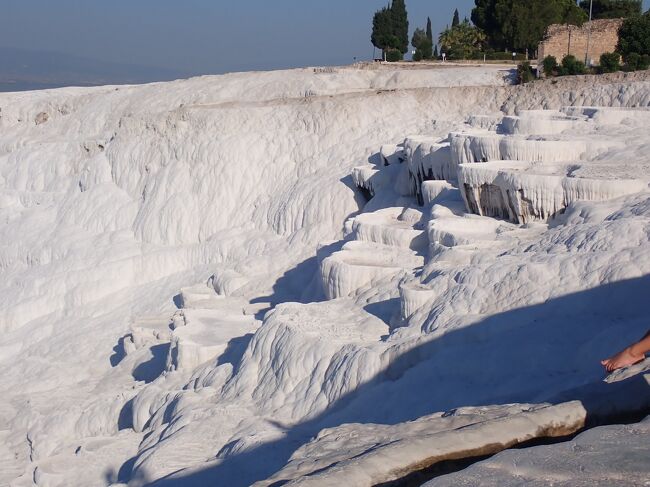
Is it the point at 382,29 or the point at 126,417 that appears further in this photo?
the point at 382,29

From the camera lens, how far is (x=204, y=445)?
9.50 m

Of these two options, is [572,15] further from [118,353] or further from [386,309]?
[386,309]

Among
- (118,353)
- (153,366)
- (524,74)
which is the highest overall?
(524,74)

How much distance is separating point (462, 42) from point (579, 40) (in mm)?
13597

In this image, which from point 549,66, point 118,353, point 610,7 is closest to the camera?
point 118,353

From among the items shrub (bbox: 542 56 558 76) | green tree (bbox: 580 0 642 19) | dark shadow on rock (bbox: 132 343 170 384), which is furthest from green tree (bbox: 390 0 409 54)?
dark shadow on rock (bbox: 132 343 170 384)

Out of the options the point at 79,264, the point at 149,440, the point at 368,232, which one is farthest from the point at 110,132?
the point at 149,440

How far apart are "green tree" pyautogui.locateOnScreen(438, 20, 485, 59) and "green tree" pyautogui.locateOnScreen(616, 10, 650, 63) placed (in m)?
10.8

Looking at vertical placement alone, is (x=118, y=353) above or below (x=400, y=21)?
below

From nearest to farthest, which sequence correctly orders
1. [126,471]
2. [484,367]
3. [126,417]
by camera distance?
[484,367] < [126,471] < [126,417]

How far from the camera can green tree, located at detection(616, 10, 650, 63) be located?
23109 mm

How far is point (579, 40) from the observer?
2389cm

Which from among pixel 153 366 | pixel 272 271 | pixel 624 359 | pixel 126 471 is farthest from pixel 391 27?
pixel 624 359

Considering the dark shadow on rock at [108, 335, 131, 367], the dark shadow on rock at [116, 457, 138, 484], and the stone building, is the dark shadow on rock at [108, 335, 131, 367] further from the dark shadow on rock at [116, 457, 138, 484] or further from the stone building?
the stone building
